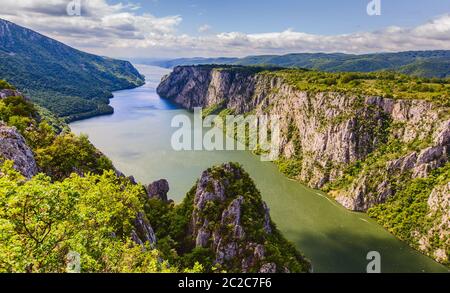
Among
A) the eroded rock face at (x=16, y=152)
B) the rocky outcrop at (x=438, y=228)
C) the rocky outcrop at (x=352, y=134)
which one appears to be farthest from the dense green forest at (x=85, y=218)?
the rocky outcrop at (x=352, y=134)

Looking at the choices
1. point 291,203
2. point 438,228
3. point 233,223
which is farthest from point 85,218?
point 291,203

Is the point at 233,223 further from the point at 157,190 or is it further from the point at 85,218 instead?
the point at 85,218

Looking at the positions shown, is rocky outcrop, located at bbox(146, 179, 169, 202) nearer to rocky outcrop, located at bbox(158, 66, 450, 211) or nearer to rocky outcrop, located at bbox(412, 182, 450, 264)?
rocky outcrop, located at bbox(158, 66, 450, 211)

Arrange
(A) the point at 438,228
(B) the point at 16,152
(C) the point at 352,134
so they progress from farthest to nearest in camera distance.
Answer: (C) the point at 352,134, (A) the point at 438,228, (B) the point at 16,152

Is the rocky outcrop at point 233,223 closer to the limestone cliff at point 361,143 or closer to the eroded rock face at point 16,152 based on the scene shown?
the eroded rock face at point 16,152

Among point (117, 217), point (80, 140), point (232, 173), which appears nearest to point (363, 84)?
point (232, 173)
